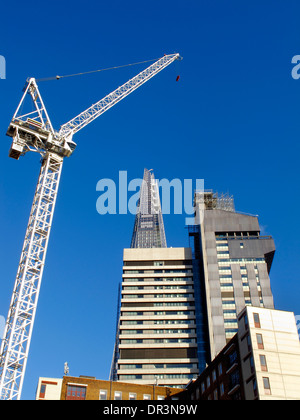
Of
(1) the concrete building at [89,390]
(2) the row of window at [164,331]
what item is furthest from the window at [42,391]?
(2) the row of window at [164,331]

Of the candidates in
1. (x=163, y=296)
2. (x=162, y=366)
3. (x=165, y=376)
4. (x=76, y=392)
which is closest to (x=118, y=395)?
(x=76, y=392)

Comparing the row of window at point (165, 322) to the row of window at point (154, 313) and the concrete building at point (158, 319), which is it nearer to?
the concrete building at point (158, 319)

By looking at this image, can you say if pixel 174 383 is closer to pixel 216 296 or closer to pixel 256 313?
pixel 216 296

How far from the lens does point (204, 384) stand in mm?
81812

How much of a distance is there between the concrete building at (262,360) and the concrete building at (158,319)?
52.1m

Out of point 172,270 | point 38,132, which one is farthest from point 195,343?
point 38,132

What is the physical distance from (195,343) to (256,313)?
63.5 meters

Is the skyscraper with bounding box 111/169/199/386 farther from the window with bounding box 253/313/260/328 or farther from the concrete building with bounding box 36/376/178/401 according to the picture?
the window with bounding box 253/313/260/328

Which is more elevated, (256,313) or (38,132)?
(38,132)

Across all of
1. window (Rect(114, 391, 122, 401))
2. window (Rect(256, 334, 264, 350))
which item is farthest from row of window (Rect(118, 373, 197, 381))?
window (Rect(256, 334, 264, 350))

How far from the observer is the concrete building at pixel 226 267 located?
12375cm

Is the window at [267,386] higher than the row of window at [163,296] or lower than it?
lower

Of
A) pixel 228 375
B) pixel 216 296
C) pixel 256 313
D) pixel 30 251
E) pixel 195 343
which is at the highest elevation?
pixel 216 296

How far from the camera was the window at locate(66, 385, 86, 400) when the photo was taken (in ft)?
268
